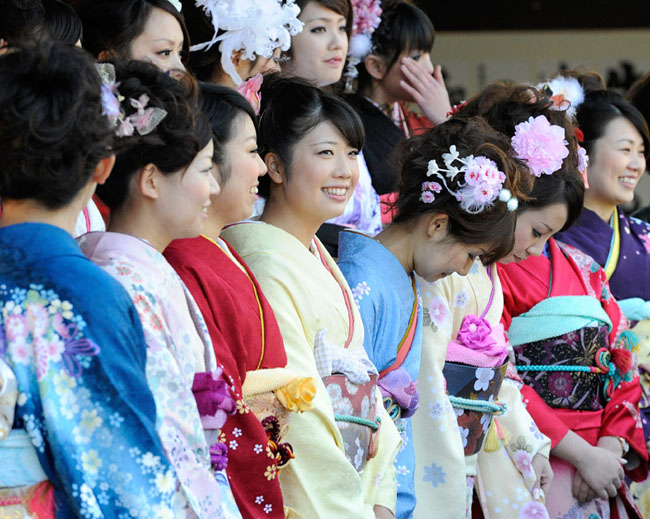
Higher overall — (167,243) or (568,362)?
(167,243)

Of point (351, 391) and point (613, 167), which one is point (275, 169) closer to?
point (351, 391)

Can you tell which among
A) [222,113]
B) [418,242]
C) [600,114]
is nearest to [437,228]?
[418,242]

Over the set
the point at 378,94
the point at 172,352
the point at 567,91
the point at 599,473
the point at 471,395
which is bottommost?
the point at 599,473

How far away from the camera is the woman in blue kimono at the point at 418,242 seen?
121 inches

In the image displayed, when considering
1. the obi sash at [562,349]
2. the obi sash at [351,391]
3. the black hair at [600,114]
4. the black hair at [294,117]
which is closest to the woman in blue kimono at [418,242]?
the obi sash at [351,391]

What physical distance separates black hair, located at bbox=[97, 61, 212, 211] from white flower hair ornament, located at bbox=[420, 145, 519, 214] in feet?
3.75

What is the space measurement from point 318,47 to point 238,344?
1797 millimetres

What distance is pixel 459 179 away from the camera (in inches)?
125

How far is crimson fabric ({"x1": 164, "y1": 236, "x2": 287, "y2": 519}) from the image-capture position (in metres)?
2.26

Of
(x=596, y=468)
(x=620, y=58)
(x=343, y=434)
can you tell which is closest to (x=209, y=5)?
(x=343, y=434)

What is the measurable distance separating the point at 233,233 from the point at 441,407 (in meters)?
0.96

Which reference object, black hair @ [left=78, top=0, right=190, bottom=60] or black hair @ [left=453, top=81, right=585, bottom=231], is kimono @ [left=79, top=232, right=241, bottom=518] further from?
black hair @ [left=453, top=81, right=585, bottom=231]

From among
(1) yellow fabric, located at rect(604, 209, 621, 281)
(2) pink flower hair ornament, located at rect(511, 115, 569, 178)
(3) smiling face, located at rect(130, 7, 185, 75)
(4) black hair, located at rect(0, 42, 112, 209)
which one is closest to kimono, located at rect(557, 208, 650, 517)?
(1) yellow fabric, located at rect(604, 209, 621, 281)

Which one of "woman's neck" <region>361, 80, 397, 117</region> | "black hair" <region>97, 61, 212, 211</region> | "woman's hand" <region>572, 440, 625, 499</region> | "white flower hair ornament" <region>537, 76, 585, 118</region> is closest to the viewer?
"black hair" <region>97, 61, 212, 211</region>
